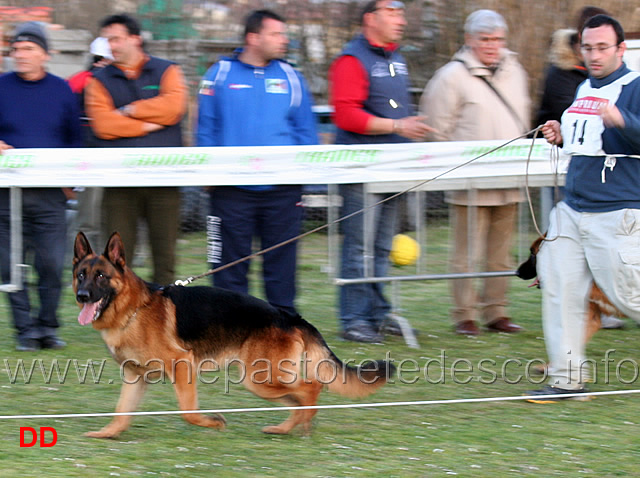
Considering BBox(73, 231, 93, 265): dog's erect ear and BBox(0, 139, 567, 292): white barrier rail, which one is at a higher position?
BBox(0, 139, 567, 292): white barrier rail

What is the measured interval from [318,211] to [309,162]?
14.2ft

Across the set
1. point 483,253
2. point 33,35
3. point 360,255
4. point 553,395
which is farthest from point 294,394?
point 33,35

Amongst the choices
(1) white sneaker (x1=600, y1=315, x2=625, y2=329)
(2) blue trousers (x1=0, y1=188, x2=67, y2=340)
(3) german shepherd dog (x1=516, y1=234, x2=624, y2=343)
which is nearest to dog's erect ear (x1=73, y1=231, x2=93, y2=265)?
(2) blue trousers (x1=0, y1=188, x2=67, y2=340)

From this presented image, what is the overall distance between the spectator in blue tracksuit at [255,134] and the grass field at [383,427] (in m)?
0.84

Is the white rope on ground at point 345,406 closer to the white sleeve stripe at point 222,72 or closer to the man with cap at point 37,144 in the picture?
the man with cap at point 37,144

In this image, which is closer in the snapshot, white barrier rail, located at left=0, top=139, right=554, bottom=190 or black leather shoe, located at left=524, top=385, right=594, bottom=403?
black leather shoe, located at left=524, top=385, right=594, bottom=403

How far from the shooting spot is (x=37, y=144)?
6.23 metres

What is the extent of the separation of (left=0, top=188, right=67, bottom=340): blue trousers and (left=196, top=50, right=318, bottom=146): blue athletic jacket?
3.72ft

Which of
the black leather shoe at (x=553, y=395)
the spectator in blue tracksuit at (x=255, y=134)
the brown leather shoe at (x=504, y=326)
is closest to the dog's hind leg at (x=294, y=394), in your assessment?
the black leather shoe at (x=553, y=395)

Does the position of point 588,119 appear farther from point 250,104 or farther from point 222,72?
point 222,72

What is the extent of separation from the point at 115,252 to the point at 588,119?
8.71 ft

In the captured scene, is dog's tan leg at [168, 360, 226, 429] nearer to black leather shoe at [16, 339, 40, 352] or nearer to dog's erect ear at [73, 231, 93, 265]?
dog's erect ear at [73, 231, 93, 265]

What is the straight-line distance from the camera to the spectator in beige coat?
21.5 ft

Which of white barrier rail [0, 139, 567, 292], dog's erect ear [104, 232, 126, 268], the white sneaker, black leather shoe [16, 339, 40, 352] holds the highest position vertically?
white barrier rail [0, 139, 567, 292]
